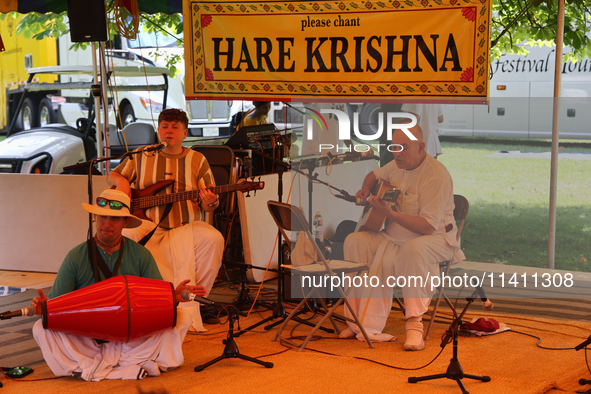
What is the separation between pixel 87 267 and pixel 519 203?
346 cm

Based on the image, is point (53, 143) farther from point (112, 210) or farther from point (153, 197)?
point (112, 210)

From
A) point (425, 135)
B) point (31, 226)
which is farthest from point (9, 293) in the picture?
point (425, 135)

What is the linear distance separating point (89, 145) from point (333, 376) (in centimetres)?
618

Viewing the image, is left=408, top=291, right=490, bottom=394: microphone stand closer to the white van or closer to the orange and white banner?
the white van

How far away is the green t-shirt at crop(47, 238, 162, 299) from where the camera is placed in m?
3.38

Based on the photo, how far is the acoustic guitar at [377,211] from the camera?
409 cm

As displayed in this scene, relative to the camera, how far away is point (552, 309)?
477 centimetres

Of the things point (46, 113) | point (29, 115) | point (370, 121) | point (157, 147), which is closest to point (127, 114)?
point (46, 113)

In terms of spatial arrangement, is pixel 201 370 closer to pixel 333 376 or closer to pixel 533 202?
pixel 333 376

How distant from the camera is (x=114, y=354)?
3.45 m

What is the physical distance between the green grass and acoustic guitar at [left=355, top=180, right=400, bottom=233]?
408 mm

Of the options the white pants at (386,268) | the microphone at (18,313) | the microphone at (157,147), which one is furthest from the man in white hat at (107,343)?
the white pants at (386,268)

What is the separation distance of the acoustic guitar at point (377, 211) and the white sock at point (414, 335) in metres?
0.61

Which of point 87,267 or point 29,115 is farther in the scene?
point 29,115
